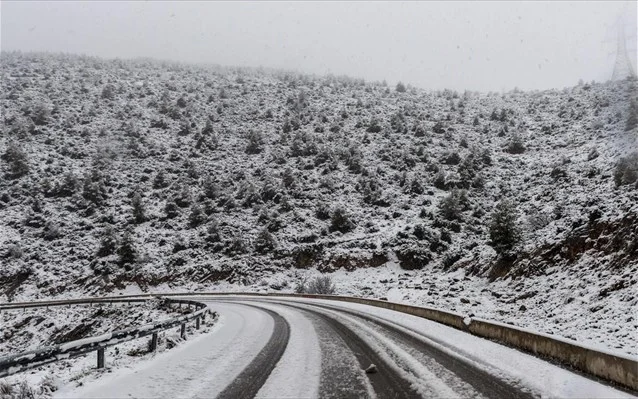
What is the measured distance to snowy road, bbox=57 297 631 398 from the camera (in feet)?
20.0

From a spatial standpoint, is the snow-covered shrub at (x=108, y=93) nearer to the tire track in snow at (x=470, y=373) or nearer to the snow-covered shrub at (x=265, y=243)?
the snow-covered shrub at (x=265, y=243)

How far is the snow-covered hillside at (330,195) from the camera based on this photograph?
26281 millimetres

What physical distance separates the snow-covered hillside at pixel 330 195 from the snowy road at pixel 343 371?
8.09 meters

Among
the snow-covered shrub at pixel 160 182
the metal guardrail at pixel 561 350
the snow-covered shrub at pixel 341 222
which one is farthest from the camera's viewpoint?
the snow-covered shrub at pixel 160 182

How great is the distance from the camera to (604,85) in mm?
71000

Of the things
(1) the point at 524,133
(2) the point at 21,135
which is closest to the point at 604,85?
(1) the point at 524,133

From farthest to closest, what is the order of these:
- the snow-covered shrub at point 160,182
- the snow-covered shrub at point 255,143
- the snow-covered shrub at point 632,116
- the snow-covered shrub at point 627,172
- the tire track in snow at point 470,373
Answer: the snow-covered shrub at point 255,143 < the snow-covered shrub at point 160,182 < the snow-covered shrub at point 632,116 < the snow-covered shrub at point 627,172 < the tire track in snow at point 470,373

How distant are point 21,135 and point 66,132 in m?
5.63

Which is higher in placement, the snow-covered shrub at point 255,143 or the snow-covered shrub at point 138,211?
the snow-covered shrub at point 255,143

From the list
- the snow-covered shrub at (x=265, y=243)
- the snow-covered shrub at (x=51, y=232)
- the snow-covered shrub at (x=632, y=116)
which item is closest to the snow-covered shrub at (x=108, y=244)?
the snow-covered shrub at (x=51, y=232)

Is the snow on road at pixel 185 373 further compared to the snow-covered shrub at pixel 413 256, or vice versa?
the snow-covered shrub at pixel 413 256

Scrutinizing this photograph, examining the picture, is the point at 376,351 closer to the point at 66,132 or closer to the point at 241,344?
the point at 241,344

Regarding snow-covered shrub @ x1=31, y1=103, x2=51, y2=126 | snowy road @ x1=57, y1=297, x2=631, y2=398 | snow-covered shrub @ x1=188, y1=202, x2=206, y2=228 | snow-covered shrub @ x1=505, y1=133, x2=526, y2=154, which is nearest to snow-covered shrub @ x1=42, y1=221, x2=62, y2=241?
snow-covered shrub @ x1=188, y1=202, x2=206, y2=228

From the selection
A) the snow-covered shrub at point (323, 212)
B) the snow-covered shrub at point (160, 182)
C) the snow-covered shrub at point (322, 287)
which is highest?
the snow-covered shrub at point (160, 182)
